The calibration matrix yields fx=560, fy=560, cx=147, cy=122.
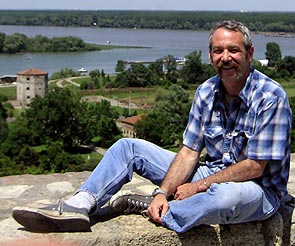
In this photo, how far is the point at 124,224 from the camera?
1897mm

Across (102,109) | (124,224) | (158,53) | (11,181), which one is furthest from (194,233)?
(158,53)

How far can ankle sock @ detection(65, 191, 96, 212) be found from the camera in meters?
1.84

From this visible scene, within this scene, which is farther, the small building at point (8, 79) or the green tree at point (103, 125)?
the small building at point (8, 79)

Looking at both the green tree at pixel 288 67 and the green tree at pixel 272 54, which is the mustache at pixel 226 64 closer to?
the green tree at pixel 288 67

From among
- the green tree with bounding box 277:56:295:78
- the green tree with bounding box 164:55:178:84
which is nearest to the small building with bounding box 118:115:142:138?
the green tree with bounding box 164:55:178:84

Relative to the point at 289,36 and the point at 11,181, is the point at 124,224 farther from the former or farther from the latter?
the point at 289,36

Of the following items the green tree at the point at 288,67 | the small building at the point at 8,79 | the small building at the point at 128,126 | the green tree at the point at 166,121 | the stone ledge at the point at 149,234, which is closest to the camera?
the stone ledge at the point at 149,234

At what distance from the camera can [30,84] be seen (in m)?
37.5

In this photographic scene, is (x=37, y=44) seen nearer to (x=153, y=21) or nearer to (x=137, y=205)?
(x=153, y=21)

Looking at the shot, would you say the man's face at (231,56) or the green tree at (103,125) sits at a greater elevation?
the man's face at (231,56)

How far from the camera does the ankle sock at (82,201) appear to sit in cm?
184

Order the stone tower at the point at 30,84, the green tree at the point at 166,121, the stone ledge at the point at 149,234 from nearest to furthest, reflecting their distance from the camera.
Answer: the stone ledge at the point at 149,234, the green tree at the point at 166,121, the stone tower at the point at 30,84

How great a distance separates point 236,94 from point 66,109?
77.8ft

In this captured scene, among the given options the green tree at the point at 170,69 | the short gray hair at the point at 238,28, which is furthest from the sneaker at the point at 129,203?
the green tree at the point at 170,69
